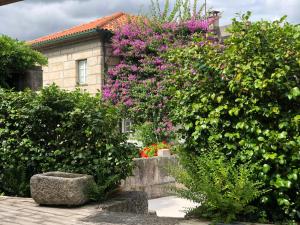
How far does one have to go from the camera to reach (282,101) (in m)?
5.04

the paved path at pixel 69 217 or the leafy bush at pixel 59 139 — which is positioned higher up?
the leafy bush at pixel 59 139

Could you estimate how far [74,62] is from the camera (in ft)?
61.3

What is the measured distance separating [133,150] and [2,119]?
2269 mm

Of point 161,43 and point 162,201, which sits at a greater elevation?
point 161,43

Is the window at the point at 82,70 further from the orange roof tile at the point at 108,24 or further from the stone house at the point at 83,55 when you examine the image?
the orange roof tile at the point at 108,24

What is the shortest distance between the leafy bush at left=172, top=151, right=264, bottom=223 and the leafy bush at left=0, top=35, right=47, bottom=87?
7.13 meters

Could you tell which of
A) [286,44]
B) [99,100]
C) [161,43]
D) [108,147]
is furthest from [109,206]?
[161,43]

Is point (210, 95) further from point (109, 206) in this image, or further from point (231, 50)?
point (109, 206)

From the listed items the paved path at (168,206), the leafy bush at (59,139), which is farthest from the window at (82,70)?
the leafy bush at (59,139)

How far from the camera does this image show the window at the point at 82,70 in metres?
18.5

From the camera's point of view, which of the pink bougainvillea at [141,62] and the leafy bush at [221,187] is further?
the pink bougainvillea at [141,62]

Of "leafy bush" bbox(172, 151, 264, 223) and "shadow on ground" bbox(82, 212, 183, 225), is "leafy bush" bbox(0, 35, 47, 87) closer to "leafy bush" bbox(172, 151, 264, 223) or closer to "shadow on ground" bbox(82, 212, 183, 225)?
"shadow on ground" bbox(82, 212, 183, 225)

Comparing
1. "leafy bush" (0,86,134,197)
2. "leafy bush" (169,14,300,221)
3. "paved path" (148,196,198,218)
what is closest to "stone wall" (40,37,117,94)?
"paved path" (148,196,198,218)

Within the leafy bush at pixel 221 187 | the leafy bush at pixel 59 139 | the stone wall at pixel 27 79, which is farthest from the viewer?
the stone wall at pixel 27 79
